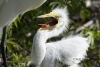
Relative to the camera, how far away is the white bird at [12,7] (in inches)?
139

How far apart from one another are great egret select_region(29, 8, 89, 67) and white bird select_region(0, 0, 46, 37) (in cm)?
14

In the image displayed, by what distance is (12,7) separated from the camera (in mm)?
3566

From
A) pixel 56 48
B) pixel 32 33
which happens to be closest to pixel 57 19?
pixel 56 48

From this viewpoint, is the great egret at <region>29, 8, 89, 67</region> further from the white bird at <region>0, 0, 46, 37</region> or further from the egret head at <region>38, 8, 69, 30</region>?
the white bird at <region>0, 0, 46, 37</region>

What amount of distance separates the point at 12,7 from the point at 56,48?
47 cm

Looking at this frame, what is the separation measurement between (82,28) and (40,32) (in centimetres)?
101

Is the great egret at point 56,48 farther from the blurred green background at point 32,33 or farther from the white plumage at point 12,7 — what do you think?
the blurred green background at point 32,33

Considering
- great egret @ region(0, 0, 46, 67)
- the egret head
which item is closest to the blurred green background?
the egret head

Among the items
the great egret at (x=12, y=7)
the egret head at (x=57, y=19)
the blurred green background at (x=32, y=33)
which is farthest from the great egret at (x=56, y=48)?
the blurred green background at (x=32, y=33)

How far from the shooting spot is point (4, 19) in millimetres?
3578

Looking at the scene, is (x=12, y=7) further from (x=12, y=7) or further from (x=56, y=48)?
(x=56, y=48)

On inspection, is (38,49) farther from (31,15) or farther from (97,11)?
(97,11)

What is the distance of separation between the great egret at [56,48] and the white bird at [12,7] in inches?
5.4

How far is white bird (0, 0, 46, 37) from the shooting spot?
352 cm
